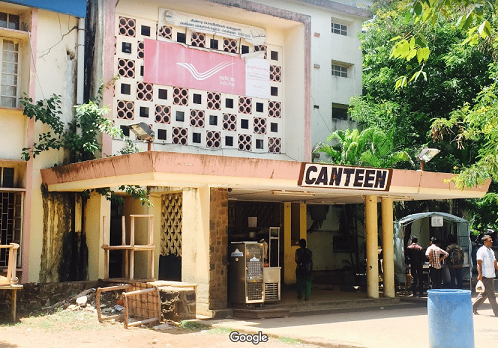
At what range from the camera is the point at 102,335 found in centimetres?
1062

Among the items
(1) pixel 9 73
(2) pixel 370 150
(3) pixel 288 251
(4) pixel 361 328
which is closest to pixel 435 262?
(3) pixel 288 251

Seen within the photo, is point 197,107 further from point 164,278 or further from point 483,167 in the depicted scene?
point 483,167

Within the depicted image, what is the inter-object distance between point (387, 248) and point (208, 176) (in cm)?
633

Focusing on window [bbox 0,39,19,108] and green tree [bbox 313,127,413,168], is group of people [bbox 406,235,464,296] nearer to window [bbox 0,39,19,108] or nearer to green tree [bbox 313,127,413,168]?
green tree [bbox 313,127,413,168]

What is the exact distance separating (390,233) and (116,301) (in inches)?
276

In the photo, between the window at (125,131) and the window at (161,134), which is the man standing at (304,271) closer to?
the window at (161,134)

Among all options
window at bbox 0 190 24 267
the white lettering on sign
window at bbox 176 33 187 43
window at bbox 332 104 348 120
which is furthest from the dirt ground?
window at bbox 332 104 348 120

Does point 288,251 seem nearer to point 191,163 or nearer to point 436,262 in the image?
point 436,262

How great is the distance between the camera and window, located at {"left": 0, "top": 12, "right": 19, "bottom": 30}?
14961 millimetres

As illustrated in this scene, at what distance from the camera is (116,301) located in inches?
528

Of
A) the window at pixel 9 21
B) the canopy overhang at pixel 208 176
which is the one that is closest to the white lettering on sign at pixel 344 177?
the canopy overhang at pixel 208 176

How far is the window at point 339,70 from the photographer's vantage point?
27312 millimetres

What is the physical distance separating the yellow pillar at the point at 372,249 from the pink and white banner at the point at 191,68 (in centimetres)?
501

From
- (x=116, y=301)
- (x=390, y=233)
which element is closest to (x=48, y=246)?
(x=116, y=301)
